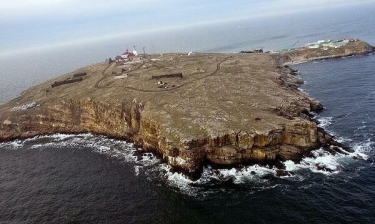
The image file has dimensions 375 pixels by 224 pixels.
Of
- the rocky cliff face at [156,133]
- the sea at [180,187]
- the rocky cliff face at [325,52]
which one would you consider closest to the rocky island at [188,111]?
the rocky cliff face at [156,133]

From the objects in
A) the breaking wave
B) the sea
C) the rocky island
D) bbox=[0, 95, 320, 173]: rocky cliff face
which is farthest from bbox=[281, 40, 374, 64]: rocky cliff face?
the breaking wave

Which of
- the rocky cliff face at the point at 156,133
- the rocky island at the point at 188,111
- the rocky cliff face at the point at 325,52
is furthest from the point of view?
the rocky cliff face at the point at 325,52

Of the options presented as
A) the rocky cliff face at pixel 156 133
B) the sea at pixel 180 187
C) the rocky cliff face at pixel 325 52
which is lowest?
the sea at pixel 180 187

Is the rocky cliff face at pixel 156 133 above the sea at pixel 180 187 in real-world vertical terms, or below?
above

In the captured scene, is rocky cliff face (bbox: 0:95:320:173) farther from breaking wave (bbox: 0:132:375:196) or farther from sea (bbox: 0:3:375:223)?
A: sea (bbox: 0:3:375:223)

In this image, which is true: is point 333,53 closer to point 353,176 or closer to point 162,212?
point 353,176

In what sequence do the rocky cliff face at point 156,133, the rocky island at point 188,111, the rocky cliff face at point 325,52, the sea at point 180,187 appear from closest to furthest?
the sea at point 180,187 → the rocky cliff face at point 156,133 → the rocky island at point 188,111 → the rocky cliff face at point 325,52

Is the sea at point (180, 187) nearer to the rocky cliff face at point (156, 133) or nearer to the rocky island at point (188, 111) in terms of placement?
the rocky cliff face at point (156, 133)

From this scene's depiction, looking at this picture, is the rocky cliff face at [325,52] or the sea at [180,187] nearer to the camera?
the sea at [180,187]

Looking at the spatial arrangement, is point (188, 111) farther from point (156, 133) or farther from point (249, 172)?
point (249, 172)
